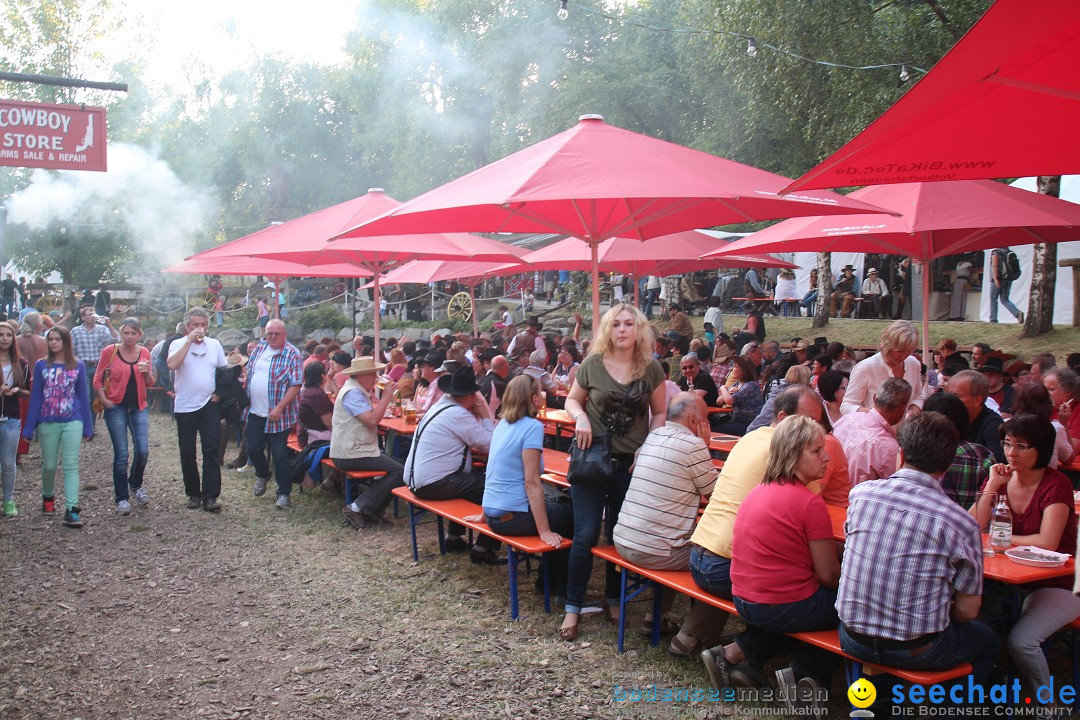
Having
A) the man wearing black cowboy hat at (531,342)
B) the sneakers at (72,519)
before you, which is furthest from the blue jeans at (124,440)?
the man wearing black cowboy hat at (531,342)

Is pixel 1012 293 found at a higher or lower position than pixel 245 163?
lower

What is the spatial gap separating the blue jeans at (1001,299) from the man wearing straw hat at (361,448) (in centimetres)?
1239

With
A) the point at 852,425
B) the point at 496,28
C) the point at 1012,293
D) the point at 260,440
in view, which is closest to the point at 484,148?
the point at 496,28

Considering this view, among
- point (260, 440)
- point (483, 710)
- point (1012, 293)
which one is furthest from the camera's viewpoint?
point (1012, 293)

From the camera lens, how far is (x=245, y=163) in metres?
40.5

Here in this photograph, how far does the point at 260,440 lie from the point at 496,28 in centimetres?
2768

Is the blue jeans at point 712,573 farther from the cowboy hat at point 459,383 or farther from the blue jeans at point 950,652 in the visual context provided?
the cowboy hat at point 459,383

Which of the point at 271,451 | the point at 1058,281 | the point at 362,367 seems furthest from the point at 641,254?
the point at 1058,281

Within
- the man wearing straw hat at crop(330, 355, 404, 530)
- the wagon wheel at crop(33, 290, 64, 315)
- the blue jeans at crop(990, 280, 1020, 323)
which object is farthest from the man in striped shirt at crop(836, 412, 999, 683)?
the wagon wheel at crop(33, 290, 64, 315)

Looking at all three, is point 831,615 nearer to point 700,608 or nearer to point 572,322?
point 700,608

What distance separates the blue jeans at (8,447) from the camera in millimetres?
7227

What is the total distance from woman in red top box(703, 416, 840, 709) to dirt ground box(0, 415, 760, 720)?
52 centimetres

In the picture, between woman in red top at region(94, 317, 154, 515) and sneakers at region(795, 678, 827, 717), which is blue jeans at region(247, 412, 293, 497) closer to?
woman in red top at region(94, 317, 154, 515)

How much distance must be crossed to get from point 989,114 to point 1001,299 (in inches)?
520
